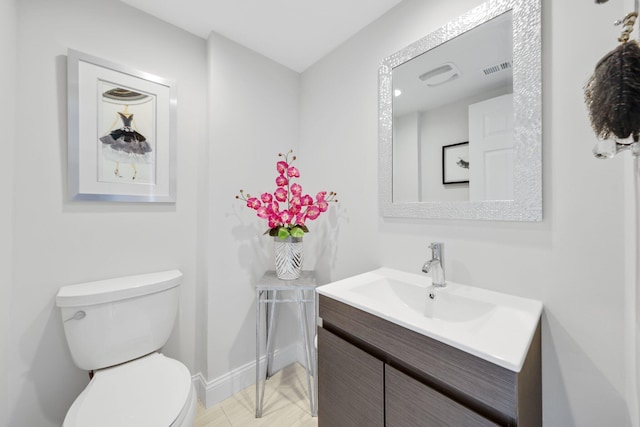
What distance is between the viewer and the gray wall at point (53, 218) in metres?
1.05

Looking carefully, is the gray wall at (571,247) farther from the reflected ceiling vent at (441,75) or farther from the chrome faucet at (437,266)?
the reflected ceiling vent at (441,75)

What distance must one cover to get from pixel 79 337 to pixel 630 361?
1917mm

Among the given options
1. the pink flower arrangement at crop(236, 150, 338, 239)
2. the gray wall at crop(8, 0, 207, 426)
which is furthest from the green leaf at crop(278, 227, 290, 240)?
the gray wall at crop(8, 0, 207, 426)

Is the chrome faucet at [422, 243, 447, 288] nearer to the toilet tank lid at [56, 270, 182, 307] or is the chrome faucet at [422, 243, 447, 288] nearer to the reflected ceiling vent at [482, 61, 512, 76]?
the reflected ceiling vent at [482, 61, 512, 76]

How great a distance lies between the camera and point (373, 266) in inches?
53.1

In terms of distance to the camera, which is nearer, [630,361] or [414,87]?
[630,361]

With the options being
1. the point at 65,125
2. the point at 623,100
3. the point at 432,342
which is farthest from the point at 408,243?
the point at 65,125

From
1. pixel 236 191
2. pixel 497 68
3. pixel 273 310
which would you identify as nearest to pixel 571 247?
pixel 497 68

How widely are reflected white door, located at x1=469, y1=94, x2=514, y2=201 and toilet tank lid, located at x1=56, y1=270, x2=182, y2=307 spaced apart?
1.50m

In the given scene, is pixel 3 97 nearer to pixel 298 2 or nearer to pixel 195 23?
pixel 195 23

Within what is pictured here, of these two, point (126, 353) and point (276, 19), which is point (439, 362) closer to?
point (126, 353)

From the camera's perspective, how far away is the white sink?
60cm

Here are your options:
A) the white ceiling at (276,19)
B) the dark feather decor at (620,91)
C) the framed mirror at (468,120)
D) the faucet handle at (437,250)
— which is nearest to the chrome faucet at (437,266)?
the faucet handle at (437,250)

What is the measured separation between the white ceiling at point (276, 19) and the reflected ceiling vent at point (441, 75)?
44 cm
